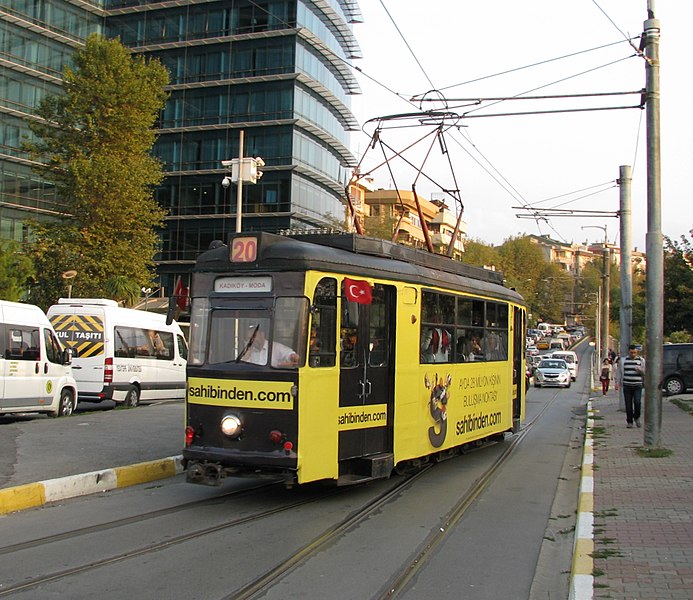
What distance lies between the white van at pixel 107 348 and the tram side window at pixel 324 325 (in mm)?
10306

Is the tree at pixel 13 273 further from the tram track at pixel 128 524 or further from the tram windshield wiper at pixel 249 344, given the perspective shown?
the tram windshield wiper at pixel 249 344

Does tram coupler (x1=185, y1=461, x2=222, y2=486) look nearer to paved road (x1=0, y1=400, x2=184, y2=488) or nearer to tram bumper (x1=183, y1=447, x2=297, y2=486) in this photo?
tram bumper (x1=183, y1=447, x2=297, y2=486)

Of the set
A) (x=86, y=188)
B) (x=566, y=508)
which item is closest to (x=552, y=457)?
(x=566, y=508)

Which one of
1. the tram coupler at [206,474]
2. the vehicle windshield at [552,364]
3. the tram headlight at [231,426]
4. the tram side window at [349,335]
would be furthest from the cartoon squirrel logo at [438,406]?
the vehicle windshield at [552,364]

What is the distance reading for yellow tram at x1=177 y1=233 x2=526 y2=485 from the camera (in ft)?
26.3

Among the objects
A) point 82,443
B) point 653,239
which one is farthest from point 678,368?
point 82,443

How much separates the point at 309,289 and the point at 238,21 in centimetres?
4960

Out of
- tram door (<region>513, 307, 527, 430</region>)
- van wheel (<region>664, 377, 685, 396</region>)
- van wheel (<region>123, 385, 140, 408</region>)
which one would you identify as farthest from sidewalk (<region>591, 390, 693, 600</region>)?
van wheel (<region>664, 377, 685, 396</region>)

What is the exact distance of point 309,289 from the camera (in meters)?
8.14

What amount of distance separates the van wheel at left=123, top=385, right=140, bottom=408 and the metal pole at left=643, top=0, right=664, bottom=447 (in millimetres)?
12472

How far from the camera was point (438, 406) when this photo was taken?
10.6 metres

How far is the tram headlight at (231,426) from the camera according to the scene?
8102mm

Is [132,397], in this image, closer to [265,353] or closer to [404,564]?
[265,353]

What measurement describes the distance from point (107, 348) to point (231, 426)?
11.3m
